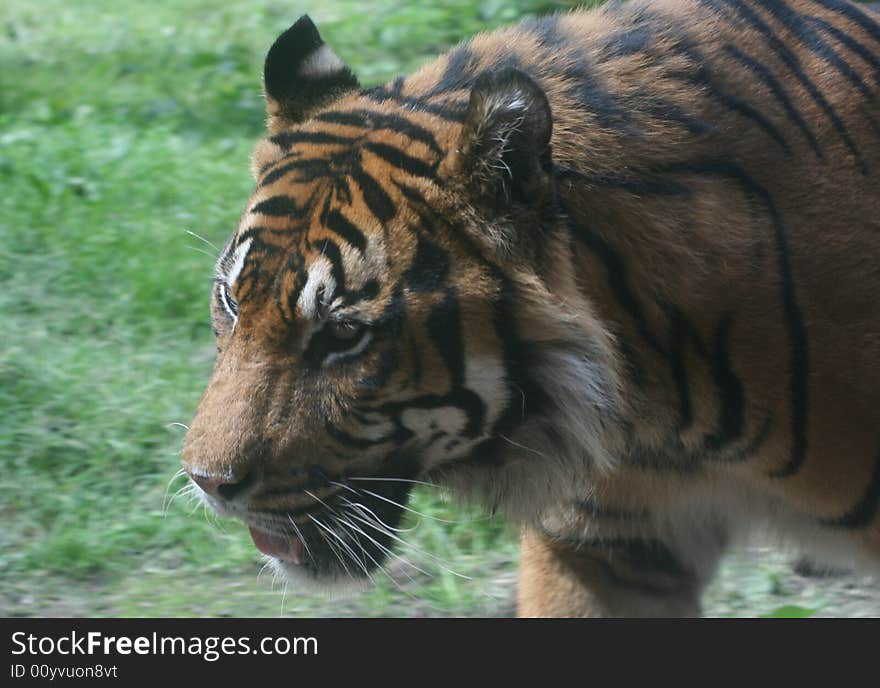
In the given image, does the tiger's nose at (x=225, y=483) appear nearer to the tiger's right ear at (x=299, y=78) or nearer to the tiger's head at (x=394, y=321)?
the tiger's head at (x=394, y=321)

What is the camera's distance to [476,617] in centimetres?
359

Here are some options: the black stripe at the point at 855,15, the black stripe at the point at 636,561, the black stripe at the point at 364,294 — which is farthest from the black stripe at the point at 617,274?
the black stripe at the point at 855,15

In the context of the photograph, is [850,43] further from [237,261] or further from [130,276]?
[130,276]

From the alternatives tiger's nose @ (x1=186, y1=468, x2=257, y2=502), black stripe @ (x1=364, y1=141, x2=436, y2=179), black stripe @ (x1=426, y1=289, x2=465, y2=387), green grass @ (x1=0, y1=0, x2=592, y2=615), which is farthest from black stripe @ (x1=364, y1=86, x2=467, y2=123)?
green grass @ (x1=0, y1=0, x2=592, y2=615)

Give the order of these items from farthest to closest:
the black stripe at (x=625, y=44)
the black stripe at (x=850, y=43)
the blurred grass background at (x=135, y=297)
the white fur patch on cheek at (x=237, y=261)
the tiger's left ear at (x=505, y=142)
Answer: the blurred grass background at (x=135, y=297) → the black stripe at (x=850, y=43) → the black stripe at (x=625, y=44) → the white fur patch on cheek at (x=237, y=261) → the tiger's left ear at (x=505, y=142)

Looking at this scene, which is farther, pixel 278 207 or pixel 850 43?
pixel 850 43

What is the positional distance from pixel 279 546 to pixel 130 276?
95.3 inches

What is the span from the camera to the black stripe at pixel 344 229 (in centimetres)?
248

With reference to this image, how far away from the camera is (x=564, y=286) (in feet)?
8.16

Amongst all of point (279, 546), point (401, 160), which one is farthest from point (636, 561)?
point (401, 160)

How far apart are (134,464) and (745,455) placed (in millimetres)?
2018

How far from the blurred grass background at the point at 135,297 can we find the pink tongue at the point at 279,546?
0.38 m

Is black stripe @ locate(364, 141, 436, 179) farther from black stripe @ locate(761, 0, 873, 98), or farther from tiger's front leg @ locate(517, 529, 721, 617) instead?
tiger's front leg @ locate(517, 529, 721, 617)

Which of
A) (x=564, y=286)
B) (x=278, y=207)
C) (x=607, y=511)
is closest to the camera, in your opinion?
(x=564, y=286)
